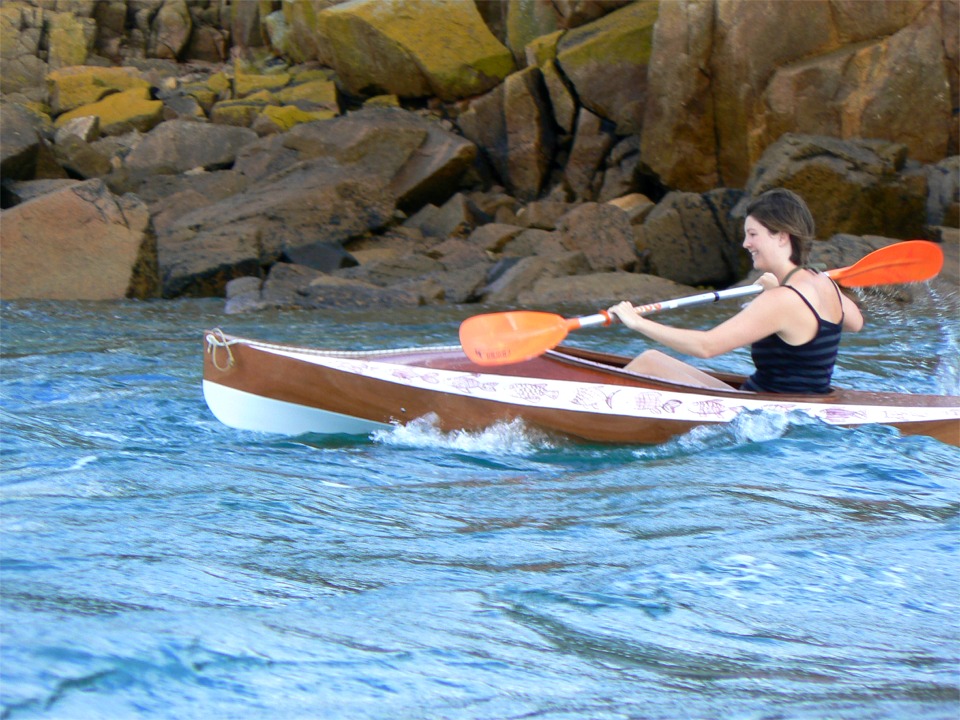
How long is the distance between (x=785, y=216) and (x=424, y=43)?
13.9 meters

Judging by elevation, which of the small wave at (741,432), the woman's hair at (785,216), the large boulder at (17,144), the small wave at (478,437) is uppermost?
the large boulder at (17,144)

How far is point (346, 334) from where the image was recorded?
8312mm

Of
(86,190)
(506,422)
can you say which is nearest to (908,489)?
(506,422)

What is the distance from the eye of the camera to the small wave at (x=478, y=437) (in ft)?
14.1

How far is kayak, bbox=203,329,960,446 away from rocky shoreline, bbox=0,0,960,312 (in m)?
5.38

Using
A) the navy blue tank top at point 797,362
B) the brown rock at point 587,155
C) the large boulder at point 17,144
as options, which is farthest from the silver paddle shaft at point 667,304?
the brown rock at point 587,155

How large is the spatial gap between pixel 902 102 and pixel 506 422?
29.4 ft

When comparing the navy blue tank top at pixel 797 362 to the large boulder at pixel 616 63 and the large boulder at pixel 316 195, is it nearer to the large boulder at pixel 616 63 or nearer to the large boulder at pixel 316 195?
the large boulder at pixel 316 195

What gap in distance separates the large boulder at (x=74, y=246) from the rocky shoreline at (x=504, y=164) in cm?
2

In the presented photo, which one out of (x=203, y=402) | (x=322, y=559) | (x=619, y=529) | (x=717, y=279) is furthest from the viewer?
(x=717, y=279)

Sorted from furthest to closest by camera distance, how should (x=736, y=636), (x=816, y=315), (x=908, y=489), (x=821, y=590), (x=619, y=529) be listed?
(x=816, y=315) → (x=908, y=489) → (x=619, y=529) → (x=821, y=590) → (x=736, y=636)

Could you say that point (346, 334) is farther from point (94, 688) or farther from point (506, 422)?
point (94, 688)

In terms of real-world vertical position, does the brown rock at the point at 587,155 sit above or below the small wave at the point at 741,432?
above

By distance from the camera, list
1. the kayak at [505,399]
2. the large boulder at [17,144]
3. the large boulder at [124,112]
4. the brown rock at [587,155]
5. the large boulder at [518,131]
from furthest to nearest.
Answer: the large boulder at [124,112]
the large boulder at [518,131]
the brown rock at [587,155]
the large boulder at [17,144]
the kayak at [505,399]
